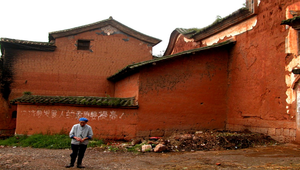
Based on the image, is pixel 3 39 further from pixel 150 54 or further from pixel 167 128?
pixel 167 128

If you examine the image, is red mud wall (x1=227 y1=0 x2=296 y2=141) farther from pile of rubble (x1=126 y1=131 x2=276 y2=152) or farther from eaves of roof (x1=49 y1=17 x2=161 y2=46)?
eaves of roof (x1=49 y1=17 x2=161 y2=46)

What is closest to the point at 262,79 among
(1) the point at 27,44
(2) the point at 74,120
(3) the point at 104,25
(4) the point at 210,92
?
(4) the point at 210,92

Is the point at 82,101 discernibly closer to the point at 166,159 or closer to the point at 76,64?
the point at 166,159

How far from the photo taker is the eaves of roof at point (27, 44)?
43.2ft

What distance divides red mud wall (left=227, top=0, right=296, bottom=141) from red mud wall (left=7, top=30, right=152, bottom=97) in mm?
6585

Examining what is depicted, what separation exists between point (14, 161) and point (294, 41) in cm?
907

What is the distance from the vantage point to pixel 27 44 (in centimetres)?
1362

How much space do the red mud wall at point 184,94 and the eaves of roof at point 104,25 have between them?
17.5ft

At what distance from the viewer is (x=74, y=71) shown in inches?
572

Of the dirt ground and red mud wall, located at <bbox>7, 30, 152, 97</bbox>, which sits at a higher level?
red mud wall, located at <bbox>7, 30, 152, 97</bbox>

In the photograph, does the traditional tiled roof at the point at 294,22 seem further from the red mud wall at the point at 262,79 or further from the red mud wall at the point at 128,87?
the red mud wall at the point at 128,87

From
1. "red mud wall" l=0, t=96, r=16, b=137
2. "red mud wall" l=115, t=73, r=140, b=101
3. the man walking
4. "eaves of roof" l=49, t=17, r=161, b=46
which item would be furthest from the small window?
the man walking

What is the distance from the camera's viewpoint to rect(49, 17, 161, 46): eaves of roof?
47.2 feet

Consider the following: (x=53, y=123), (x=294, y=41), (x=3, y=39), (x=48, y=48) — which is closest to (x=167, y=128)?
(x=53, y=123)
